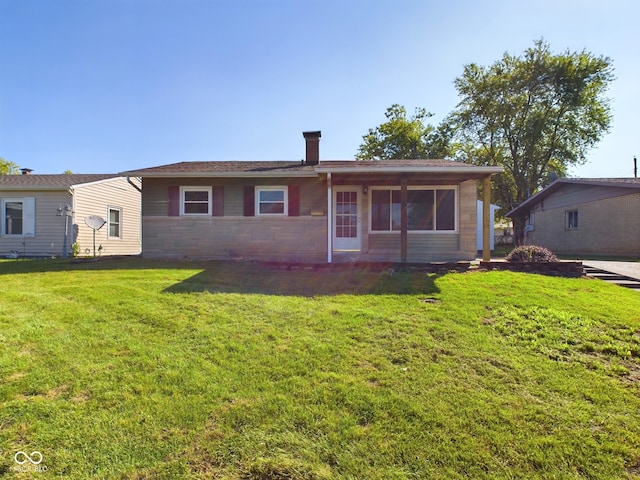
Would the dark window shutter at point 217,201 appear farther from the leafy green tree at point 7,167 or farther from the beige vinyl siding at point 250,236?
the leafy green tree at point 7,167

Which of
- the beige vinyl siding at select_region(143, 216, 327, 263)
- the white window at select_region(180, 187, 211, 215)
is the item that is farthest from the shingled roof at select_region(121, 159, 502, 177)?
the beige vinyl siding at select_region(143, 216, 327, 263)

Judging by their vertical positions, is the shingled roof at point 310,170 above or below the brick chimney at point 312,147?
below

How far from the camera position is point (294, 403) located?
2656mm

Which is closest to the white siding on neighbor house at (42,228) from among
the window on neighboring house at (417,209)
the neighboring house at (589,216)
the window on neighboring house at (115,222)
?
the window on neighboring house at (115,222)

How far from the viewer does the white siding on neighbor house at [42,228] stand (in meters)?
12.4

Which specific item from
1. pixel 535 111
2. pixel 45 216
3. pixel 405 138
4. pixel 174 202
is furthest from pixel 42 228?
pixel 535 111

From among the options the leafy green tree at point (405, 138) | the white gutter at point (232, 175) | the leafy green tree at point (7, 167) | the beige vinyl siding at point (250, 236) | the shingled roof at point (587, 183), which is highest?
the leafy green tree at point (405, 138)

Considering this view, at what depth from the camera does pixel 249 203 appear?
34.1 ft

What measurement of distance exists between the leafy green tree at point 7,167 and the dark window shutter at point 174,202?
36730 millimetres

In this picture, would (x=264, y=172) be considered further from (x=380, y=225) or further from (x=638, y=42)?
(x=638, y=42)

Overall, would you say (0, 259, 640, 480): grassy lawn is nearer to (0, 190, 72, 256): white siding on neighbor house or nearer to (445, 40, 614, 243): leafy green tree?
(0, 190, 72, 256): white siding on neighbor house

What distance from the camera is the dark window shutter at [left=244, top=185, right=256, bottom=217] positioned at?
34.1ft

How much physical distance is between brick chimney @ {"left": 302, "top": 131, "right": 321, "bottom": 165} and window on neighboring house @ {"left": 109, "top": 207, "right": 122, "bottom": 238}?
29.9 ft

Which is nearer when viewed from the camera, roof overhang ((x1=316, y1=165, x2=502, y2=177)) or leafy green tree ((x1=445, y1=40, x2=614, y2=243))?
roof overhang ((x1=316, y1=165, x2=502, y2=177))
